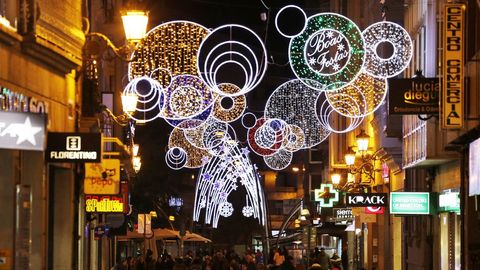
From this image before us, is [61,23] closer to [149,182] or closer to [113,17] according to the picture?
[113,17]

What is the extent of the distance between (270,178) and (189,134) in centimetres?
8815

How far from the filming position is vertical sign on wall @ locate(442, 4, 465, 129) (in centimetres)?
2067

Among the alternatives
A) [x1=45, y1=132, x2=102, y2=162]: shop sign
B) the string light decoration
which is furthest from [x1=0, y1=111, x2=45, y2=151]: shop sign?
the string light decoration

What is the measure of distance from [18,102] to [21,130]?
3.13 meters

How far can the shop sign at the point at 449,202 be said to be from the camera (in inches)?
1017

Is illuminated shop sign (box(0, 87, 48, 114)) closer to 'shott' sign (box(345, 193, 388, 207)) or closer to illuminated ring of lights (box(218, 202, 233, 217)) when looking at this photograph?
'shott' sign (box(345, 193, 388, 207))

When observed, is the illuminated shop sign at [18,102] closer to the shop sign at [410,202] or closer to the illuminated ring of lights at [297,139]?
the shop sign at [410,202]

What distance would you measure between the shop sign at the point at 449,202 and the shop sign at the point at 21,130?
1444 centimetres

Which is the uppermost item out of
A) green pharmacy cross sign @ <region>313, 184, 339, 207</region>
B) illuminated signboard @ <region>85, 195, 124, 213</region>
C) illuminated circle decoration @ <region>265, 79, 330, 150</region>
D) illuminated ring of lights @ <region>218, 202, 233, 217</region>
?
illuminated circle decoration @ <region>265, 79, 330, 150</region>

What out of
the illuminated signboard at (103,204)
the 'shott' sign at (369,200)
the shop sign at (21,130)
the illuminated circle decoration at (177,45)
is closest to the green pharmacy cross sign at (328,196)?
the 'shott' sign at (369,200)

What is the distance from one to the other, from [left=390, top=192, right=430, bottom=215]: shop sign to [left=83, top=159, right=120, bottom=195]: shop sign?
8.04m

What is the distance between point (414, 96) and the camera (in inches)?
975

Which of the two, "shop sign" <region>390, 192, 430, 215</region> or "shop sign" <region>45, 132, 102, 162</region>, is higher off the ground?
"shop sign" <region>45, 132, 102, 162</region>

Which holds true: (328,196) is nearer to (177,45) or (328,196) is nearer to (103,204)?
(103,204)
